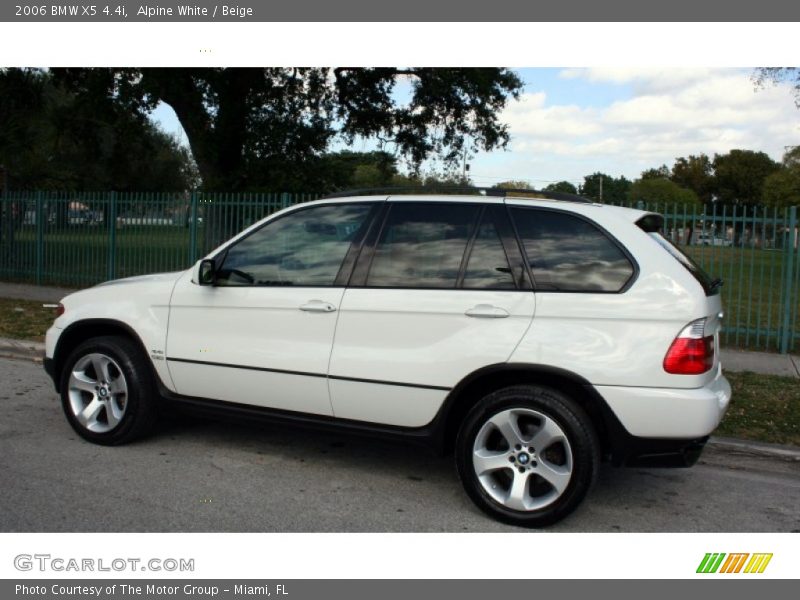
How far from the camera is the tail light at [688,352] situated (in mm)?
3848

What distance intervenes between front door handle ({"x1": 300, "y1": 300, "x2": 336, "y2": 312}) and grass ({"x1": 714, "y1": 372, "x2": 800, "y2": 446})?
336 cm

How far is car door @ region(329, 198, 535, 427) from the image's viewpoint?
4.20 meters

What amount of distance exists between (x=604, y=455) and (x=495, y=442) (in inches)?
23.7

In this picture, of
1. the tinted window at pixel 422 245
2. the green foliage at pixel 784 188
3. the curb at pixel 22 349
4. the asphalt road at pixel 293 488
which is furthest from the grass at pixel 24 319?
the green foliage at pixel 784 188

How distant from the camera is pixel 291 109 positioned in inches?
758

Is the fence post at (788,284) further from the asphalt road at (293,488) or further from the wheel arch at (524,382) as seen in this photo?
the wheel arch at (524,382)

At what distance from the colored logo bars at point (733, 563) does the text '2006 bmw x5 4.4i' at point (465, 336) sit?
49cm

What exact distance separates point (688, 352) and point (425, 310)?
144 centimetres

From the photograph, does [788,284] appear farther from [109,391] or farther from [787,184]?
[787,184]

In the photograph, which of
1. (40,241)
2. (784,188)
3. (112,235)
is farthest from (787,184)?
(40,241)

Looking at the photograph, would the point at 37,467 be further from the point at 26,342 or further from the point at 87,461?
the point at 26,342

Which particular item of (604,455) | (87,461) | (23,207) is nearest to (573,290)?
(604,455)

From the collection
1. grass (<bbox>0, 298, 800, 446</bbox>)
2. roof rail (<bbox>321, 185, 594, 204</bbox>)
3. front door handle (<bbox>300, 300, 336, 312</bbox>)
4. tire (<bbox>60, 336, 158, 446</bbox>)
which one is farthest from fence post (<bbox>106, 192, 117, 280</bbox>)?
front door handle (<bbox>300, 300, 336, 312</bbox>)

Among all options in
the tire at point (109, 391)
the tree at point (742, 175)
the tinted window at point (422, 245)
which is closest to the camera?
the tinted window at point (422, 245)
